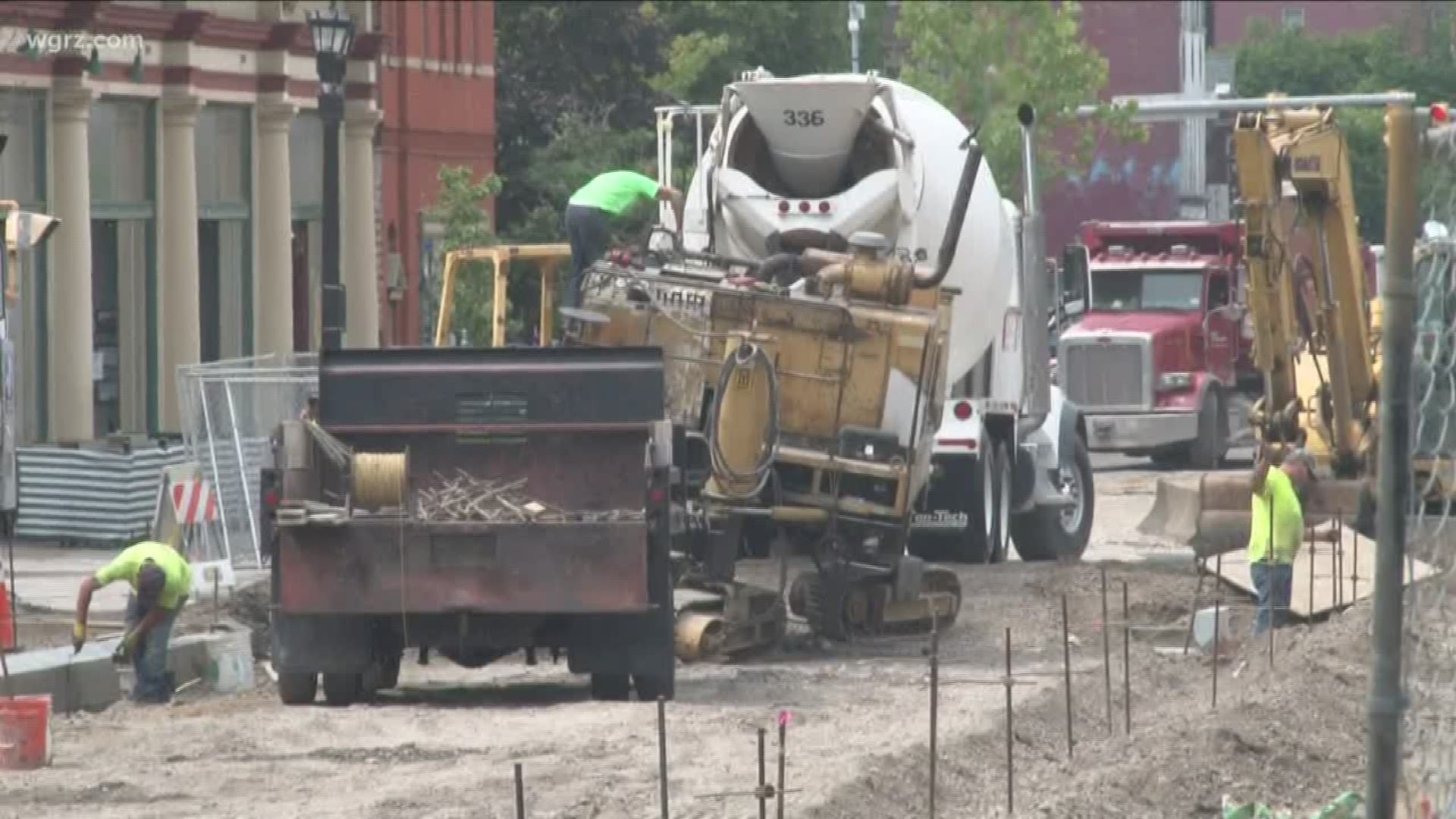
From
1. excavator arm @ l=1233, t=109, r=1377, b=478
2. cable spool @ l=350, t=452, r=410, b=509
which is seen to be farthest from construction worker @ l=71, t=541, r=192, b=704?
excavator arm @ l=1233, t=109, r=1377, b=478

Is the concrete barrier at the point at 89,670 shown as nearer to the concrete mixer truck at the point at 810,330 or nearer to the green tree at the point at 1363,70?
the concrete mixer truck at the point at 810,330

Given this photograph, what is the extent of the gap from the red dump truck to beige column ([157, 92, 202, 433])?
2039 cm

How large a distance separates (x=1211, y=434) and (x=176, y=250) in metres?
13.2

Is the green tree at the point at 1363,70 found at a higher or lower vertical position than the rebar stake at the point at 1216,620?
higher

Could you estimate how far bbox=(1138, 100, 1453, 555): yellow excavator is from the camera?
912 inches

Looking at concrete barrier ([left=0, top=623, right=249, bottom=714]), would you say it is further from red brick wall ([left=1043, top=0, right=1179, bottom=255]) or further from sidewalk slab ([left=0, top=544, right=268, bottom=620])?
red brick wall ([left=1043, top=0, right=1179, bottom=255])

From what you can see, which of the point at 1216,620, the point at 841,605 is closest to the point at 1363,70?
the point at 1216,620

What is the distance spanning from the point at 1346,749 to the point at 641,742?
3289 millimetres

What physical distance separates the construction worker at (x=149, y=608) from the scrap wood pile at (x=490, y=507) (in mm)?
2254

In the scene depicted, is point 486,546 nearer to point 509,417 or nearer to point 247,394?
point 509,417

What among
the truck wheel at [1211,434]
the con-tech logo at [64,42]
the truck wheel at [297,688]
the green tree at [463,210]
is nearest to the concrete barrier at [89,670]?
the truck wheel at [297,688]

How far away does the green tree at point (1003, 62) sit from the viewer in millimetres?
59844

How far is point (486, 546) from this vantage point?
56.0 feet

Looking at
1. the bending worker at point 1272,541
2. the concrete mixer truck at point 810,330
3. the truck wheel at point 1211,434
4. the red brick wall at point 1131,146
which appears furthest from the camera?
the red brick wall at point 1131,146
